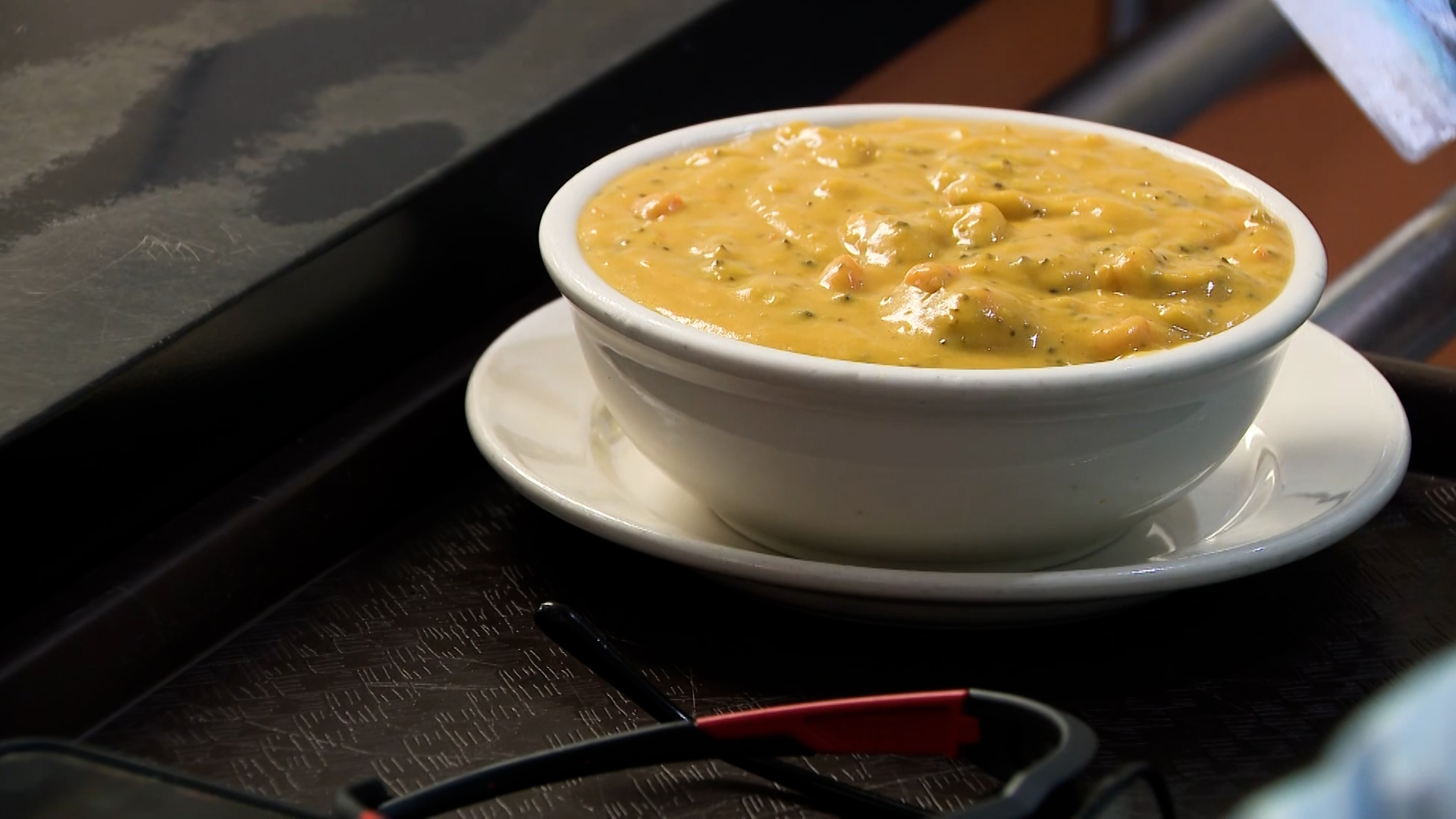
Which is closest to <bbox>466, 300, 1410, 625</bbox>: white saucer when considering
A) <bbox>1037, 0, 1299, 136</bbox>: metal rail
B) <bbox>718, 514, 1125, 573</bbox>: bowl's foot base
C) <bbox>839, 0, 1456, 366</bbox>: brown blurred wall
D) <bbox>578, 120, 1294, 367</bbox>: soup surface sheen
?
<bbox>718, 514, 1125, 573</bbox>: bowl's foot base

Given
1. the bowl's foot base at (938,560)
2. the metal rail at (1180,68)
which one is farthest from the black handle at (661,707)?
the metal rail at (1180,68)

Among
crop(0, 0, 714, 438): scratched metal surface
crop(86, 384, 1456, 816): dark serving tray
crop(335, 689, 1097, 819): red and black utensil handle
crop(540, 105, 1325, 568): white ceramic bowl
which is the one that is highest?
crop(0, 0, 714, 438): scratched metal surface

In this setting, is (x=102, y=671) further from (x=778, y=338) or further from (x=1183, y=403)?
(x=1183, y=403)

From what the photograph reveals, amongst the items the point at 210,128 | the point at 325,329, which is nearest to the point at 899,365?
the point at 325,329

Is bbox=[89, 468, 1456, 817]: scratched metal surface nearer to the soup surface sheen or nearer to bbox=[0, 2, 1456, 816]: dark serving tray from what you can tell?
bbox=[0, 2, 1456, 816]: dark serving tray

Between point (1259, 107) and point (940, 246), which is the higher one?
point (940, 246)

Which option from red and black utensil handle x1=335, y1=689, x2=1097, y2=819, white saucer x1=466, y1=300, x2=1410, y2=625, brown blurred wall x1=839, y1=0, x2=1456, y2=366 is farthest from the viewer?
brown blurred wall x1=839, y1=0, x2=1456, y2=366

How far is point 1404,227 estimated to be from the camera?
1.34 m

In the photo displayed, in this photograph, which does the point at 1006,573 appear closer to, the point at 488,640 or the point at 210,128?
the point at 488,640

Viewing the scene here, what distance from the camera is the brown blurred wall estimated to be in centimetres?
211

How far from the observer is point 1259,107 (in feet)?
8.83

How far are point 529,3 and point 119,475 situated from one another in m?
0.66

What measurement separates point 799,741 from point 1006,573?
0.15 meters

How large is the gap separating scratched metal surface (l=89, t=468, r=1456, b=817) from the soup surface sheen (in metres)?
0.16
